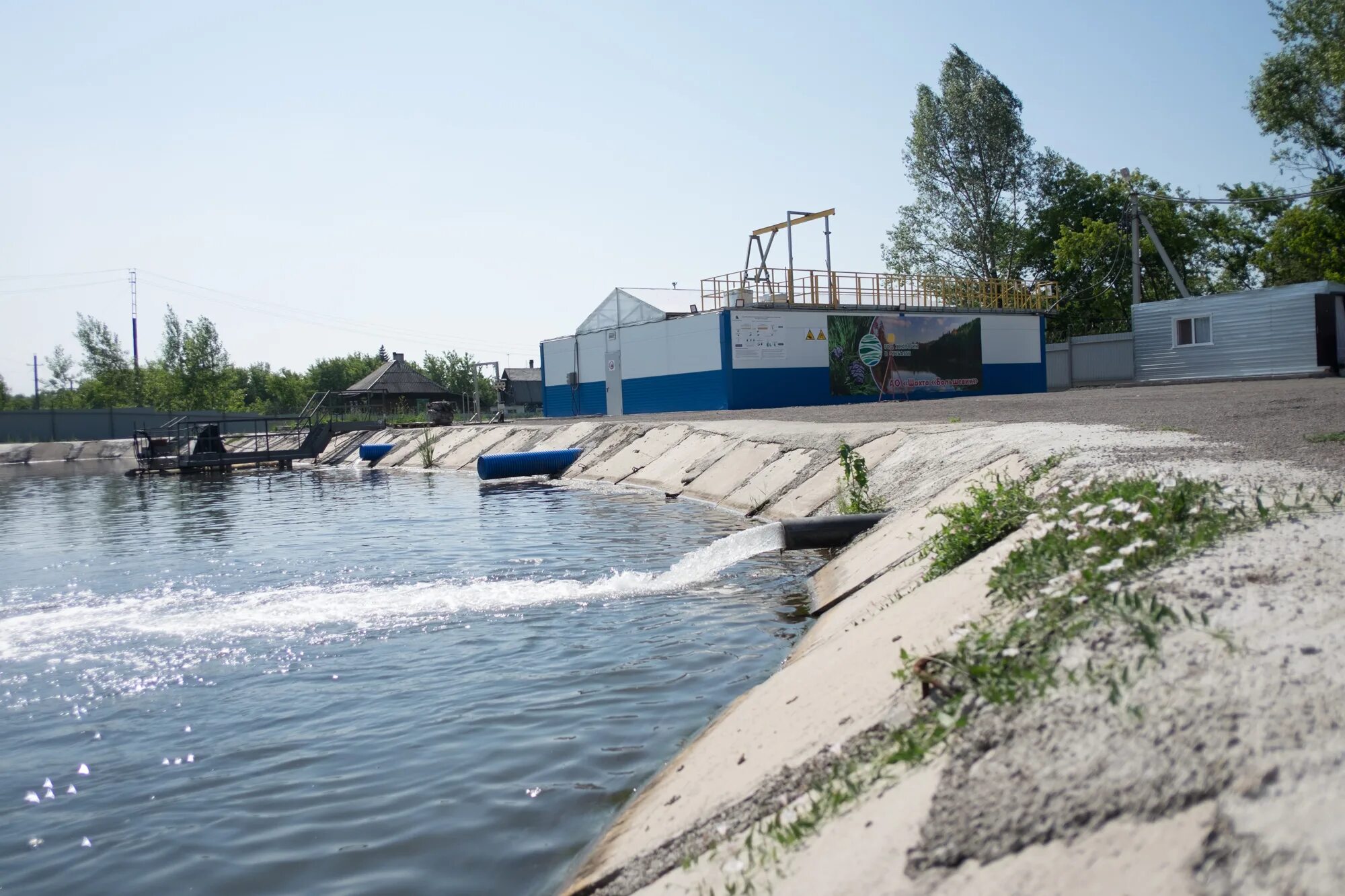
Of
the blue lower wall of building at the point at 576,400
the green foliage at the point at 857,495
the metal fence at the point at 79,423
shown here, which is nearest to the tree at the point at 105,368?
the metal fence at the point at 79,423

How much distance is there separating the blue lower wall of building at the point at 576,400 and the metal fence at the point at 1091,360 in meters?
17.6

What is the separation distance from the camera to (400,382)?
6650cm

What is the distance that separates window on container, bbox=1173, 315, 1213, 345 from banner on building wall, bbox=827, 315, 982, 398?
22.0ft

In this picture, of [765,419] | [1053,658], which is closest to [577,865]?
[1053,658]

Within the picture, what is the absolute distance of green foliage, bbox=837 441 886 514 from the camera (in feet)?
35.7

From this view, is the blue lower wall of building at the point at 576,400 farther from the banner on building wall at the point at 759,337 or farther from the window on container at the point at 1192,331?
the window on container at the point at 1192,331

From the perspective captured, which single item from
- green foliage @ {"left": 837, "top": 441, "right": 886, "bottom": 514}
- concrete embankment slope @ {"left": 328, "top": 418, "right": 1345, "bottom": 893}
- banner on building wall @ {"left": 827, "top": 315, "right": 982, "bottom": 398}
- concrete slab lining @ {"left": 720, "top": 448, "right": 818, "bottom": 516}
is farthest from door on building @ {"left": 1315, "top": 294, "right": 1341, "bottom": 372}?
concrete embankment slope @ {"left": 328, "top": 418, "right": 1345, "bottom": 893}

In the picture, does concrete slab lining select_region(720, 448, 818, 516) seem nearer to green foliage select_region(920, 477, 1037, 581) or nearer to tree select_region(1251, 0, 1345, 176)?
green foliage select_region(920, 477, 1037, 581)

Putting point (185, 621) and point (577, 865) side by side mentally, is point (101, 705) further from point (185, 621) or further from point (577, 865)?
point (577, 865)

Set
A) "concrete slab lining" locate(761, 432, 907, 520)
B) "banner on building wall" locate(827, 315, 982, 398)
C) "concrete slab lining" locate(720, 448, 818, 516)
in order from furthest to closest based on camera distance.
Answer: "banner on building wall" locate(827, 315, 982, 398), "concrete slab lining" locate(720, 448, 818, 516), "concrete slab lining" locate(761, 432, 907, 520)

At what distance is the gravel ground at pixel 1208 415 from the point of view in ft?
24.8

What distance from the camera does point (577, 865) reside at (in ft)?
13.1

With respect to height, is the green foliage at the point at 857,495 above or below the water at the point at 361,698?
above

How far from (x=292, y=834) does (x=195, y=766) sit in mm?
1168
